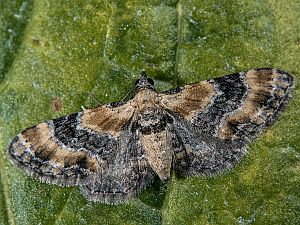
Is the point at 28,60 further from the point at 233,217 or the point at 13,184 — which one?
the point at 233,217

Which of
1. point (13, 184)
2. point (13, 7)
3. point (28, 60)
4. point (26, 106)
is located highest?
point (13, 7)

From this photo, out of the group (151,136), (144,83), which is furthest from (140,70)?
(151,136)

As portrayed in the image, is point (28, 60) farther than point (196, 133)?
Yes

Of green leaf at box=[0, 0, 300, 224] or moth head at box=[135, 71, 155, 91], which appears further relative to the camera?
moth head at box=[135, 71, 155, 91]

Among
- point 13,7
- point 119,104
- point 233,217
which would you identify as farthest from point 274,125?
point 13,7

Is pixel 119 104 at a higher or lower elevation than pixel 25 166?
higher

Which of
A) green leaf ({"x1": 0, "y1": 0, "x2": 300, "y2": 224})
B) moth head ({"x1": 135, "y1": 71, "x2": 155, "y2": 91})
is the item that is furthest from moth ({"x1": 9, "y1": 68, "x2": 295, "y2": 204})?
green leaf ({"x1": 0, "y1": 0, "x2": 300, "y2": 224})

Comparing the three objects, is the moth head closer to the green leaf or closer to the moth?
the moth
